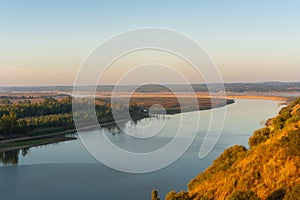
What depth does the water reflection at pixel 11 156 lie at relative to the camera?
730 inches

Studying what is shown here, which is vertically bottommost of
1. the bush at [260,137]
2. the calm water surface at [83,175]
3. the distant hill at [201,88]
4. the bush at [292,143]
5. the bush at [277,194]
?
the calm water surface at [83,175]

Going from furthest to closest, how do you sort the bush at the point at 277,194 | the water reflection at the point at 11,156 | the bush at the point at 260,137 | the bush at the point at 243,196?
the water reflection at the point at 11,156 → the bush at the point at 260,137 → the bush at the point at 277,194 → the bush at the point at 243,196

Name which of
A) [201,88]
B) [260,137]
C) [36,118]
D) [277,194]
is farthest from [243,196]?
[201,88]

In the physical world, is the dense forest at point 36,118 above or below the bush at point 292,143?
below

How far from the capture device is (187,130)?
25562 mm

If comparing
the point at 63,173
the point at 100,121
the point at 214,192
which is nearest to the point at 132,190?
the point at 63,173

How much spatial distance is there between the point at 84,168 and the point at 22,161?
14.7 feet

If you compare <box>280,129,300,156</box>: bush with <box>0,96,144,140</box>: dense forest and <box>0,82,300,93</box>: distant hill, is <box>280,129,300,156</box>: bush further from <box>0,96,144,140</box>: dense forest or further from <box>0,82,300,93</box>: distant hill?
<box>0,96,144,140</box>: dense forest

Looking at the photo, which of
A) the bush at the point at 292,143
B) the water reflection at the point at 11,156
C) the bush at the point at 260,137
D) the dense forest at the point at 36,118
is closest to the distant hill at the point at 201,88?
the bush at the point at 260,137

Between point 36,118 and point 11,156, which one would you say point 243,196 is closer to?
point 11,156

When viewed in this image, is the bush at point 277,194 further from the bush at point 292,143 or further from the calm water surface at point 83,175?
the calm water surface at point 83,175

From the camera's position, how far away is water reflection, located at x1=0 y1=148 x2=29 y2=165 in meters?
18.5

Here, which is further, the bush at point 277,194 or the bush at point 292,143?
the bush at point 292,143

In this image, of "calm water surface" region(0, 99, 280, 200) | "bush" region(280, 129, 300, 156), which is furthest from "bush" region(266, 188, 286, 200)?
"calm water surface" region(0, 99, 280, 200)
